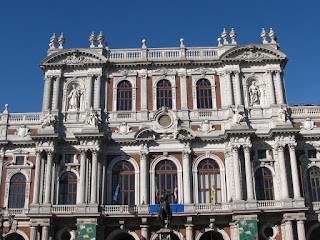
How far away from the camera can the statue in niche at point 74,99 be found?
42.6m

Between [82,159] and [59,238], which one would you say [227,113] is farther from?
[59,238]

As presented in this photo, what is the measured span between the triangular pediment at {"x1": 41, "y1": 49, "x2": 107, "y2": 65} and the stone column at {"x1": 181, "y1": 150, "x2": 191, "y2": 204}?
38.0ft

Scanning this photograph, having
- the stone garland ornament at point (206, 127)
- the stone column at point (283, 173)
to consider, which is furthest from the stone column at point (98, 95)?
the stone column at point (283, 173)

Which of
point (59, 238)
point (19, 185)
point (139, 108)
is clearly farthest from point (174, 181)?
point (19, 185)

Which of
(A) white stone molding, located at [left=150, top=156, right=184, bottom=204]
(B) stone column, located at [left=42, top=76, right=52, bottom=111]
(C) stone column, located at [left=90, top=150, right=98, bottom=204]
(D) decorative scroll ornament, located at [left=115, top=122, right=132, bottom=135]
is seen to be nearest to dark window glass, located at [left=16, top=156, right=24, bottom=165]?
(B) stone column, located at [left=42, top=76, right=52, bottom=111]

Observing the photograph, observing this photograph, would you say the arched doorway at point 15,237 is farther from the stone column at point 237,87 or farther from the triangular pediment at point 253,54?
the triangular pediment at point 253,54

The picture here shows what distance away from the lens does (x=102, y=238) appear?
3772cm

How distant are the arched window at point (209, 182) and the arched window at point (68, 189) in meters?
10.5

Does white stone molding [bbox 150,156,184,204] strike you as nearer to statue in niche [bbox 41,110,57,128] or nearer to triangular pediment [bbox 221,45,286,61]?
statue in niche [bbox 41,110,57,128]

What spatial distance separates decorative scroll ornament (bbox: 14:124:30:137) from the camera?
136 feet

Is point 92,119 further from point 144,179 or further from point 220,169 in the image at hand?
point 220,169

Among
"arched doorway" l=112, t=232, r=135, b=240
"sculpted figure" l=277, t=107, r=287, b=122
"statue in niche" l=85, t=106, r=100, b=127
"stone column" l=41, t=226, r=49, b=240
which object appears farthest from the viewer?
"statue in niche" l=85, t=106, r=100, b=127

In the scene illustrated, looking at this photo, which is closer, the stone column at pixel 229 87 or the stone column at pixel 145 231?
the stone column at pixel 145 231

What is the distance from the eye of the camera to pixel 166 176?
1582 inches
